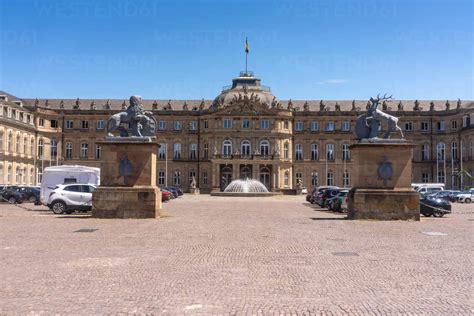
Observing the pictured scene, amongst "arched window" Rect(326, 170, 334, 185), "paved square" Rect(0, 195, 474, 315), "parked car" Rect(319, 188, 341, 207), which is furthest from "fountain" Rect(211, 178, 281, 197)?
"paved square" Rect(0, 195, 474, 315)

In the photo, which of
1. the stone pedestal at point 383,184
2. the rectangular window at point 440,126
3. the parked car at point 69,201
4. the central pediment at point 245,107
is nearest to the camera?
the stone pedestal at point 383,184

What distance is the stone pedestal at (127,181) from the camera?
2634 centimetres

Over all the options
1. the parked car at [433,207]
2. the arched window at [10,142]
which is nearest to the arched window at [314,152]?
the arched window at [10,142]

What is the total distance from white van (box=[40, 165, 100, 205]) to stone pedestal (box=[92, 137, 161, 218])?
13251 mm

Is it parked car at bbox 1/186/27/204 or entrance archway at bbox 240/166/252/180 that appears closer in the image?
parked car at bbox 1/186/27/204

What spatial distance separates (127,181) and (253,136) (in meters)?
64.8

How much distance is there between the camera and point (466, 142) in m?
87.1

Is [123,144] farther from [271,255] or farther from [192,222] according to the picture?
[271,255]

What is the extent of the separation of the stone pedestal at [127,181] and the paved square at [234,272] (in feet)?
19.2

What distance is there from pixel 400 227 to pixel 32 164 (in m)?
75.1

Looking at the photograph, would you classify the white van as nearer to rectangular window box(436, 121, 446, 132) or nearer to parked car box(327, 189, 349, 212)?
parked car box(327, 189, 349, 212)

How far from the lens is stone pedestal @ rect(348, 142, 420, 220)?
26.1m

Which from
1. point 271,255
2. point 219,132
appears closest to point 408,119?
point 219,132

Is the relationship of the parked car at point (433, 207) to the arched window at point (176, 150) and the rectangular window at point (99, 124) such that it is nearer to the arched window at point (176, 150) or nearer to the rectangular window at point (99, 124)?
the arched window at point (176, 150)
